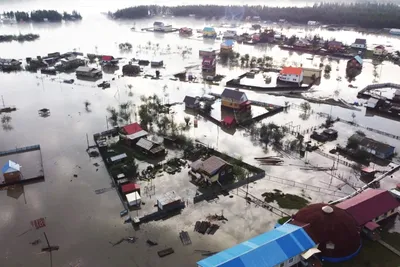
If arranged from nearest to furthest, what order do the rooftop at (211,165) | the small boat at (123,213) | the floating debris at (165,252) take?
the floating debris at (165,252) → the small boat at (123,213) → the rooftop at (211,165)

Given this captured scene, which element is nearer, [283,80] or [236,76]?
[283,80]

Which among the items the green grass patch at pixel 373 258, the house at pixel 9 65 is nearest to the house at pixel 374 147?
the green grass patch at pixel 373 258

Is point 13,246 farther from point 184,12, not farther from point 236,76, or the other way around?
point 184,12

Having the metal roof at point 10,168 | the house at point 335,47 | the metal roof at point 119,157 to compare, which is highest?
the house at point 335,47

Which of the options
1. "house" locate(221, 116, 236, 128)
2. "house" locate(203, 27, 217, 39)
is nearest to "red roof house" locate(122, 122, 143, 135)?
"house" locate(221, 116, 236, 128)

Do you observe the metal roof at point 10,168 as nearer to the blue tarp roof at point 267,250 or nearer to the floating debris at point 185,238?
the floating debris at point 185,238

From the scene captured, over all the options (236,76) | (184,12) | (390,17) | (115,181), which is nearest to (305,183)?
(115,181)

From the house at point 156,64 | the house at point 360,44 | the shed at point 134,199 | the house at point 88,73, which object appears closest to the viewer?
the shed at point 134,199

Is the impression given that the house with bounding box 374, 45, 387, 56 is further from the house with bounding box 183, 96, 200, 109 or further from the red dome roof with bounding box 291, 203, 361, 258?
the red dome roof with bounding box 291, 203, 361, 258
